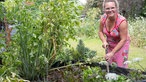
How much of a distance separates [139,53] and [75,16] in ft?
19.7

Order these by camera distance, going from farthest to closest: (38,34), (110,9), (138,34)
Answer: (138,34) < (110,9) < (38,34)

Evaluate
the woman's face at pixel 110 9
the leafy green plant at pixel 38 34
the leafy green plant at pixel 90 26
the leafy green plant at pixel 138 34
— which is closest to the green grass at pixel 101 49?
the leafy green plant at pixel 138 34

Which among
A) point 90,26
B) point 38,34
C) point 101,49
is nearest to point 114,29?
point 38,34

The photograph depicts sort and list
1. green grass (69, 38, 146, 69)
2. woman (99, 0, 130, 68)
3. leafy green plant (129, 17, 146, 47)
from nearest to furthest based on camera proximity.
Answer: woman (99, 0, 130, 68) < green grass (69, 38, 146, 69) < leafy green plant (129, 17, 146, 47)

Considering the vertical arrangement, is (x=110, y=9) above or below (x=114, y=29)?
above

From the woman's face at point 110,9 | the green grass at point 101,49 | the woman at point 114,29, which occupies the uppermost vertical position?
the woman's face at point 110,9

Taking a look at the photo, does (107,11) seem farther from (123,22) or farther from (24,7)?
(24,7)

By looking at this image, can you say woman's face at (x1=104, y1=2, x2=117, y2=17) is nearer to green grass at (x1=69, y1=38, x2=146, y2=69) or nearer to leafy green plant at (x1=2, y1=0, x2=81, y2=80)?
leafy green plant at (x1=2, y1=0, x2=81, y2=80)

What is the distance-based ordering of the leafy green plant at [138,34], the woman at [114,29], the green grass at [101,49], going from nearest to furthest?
the woman at [114,29] < the green grass at [101,49] < the leafy green plant at [138,34]

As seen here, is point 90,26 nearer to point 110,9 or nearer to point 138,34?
point 138,34

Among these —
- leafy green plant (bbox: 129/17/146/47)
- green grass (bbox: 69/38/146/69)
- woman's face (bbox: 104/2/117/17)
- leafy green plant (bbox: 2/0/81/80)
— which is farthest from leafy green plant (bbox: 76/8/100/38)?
leafy green plant (bbox: 2/0/81/80)

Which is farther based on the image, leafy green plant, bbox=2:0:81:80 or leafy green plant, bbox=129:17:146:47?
leafy green plant, bbox=129:17:146:47

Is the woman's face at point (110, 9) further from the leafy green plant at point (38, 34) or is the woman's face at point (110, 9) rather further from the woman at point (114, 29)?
the leafy green plant at point (38, 34)

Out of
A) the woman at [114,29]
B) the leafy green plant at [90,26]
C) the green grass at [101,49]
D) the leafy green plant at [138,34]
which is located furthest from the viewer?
the leafy green plant at [90,26]
